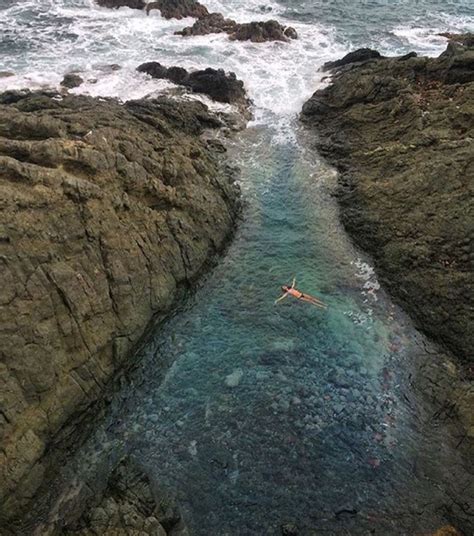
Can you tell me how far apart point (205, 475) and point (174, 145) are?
56.0 ft

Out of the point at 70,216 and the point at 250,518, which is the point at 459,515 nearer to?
the point at 250,518

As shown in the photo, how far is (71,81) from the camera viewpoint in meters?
36.3

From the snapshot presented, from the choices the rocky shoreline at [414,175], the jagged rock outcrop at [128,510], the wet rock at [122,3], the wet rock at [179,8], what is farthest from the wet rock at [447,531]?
the wet rock at [122,3]

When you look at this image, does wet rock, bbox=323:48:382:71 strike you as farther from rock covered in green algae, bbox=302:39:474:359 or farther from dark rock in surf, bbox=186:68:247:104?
dark rock in surf, bbox=186:68:247:104

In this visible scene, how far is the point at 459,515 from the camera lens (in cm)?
1561

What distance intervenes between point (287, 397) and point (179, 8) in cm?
4471

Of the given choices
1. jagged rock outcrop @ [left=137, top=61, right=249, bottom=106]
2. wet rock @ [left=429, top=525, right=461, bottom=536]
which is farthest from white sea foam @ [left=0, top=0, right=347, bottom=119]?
wet rock @ [left=429, top=525, right=461, bottom=536]

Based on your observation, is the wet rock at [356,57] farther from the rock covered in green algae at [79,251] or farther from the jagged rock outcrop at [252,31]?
the rock covered in green algae at [79,251]

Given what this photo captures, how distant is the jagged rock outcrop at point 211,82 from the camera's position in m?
36.4

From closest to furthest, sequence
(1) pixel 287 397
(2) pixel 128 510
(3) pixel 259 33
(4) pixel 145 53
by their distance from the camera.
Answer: (2) pixel 128 510 → (1) pixel 287 397 → (4) pixel 145 53 → (3) pixel 259 33

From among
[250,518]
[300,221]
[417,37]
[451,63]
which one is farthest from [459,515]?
[417,37]

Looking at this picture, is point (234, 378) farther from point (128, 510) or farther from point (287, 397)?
point (128, 510)

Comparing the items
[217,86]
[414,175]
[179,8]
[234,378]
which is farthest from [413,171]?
[179,8]

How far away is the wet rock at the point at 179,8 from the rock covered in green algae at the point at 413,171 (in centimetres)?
2149
